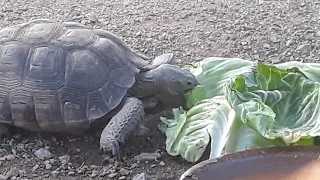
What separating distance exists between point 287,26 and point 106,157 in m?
2.23

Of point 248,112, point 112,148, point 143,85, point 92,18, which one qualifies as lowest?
point 92,18

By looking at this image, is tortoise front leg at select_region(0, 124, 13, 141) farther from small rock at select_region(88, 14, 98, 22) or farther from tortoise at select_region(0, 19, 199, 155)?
small rock at select_region(88, 14, 98, 22)

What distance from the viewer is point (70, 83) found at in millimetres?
3746

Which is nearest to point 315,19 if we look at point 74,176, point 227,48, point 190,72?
point 227,48

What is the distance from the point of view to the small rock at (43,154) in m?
3.69

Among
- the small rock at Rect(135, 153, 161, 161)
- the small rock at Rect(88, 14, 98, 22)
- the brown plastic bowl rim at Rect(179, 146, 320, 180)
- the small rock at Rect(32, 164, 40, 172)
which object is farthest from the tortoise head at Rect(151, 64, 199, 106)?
the small rock at Rect(88, 14, 98, 22)

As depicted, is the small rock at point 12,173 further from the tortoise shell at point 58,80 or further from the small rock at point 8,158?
the tortoise shell at point 58,80

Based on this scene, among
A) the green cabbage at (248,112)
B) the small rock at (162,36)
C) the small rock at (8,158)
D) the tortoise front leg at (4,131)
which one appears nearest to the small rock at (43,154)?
the small rock at (8,158)

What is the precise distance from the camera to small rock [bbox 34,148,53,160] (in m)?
3.69

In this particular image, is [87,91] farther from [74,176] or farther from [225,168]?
[225,168]

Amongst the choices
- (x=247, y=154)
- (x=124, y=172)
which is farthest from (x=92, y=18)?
(x=247, y=154)

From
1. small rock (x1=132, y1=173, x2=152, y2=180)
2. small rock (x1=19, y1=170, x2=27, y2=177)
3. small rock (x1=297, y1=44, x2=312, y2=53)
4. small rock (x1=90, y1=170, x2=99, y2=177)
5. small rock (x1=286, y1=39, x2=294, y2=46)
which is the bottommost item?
small rock (x1=19, y1=170, x2=27, y2=177)

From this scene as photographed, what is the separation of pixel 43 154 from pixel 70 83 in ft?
1.34

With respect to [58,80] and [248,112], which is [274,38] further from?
[248,112]
